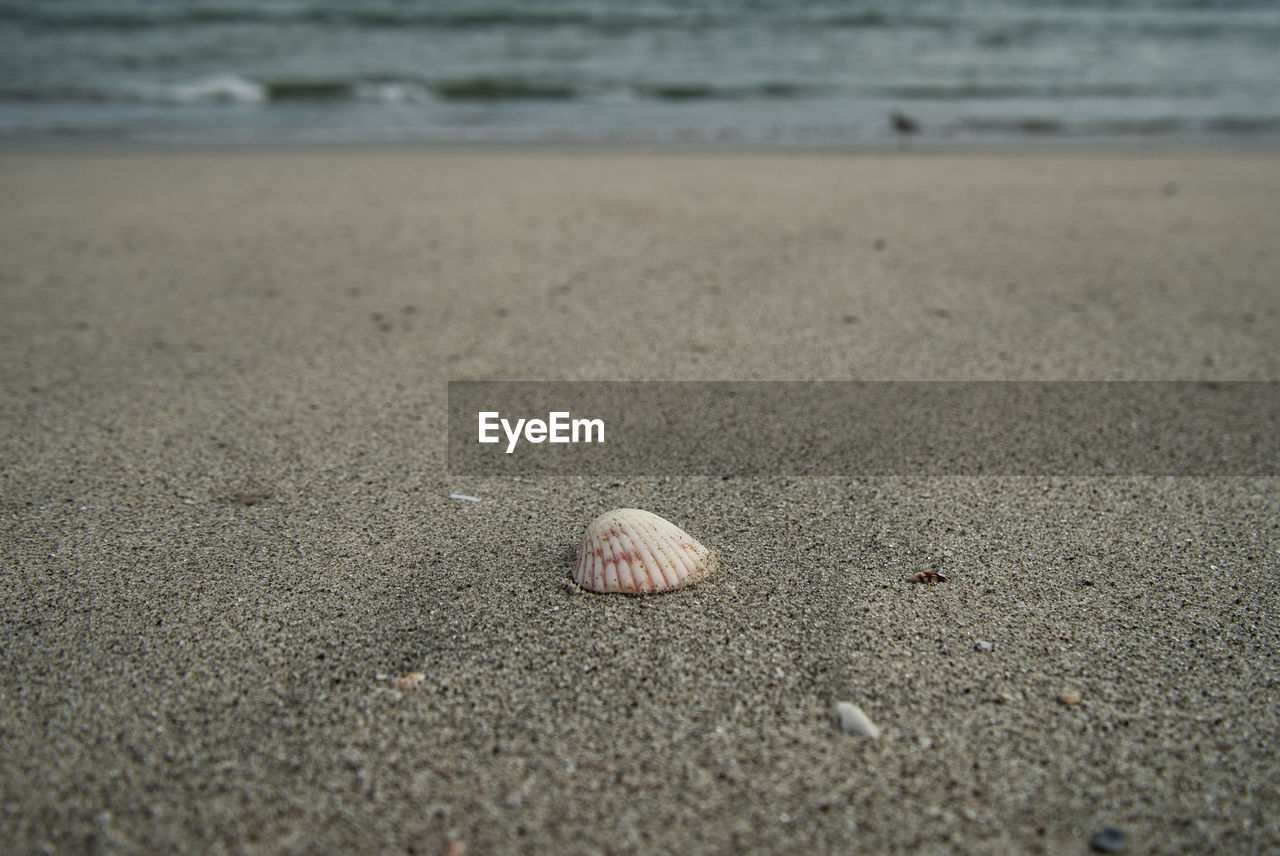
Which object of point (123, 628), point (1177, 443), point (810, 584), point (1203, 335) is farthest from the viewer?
point (1203, 335)

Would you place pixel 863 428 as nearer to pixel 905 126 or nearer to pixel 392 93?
pixel 905 126

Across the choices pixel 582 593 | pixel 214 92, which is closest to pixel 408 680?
pixel 582 593

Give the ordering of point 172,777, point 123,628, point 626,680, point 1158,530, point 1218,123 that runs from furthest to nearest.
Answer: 1. point 1218,123
2. point 1158,530
3. point 123,628
4. point 626,680
5. point 172,777

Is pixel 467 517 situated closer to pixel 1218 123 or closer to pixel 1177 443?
pixel 1177 443

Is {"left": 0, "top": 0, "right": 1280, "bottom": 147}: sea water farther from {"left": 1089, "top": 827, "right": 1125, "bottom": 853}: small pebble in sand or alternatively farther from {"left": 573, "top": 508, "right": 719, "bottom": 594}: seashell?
{"left": 1089, "top": 827, "right": 1125, "bottom": 853}: small pebble in sand

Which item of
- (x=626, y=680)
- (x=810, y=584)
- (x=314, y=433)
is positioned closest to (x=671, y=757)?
(x=626, y=680)

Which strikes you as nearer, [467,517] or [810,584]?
[810,584]

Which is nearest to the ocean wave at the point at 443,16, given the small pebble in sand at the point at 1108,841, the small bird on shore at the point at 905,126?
the small bird on shore at the point at 905,126

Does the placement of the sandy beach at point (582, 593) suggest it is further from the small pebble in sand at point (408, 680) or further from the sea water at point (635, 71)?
the sea water at point (635, 71)
